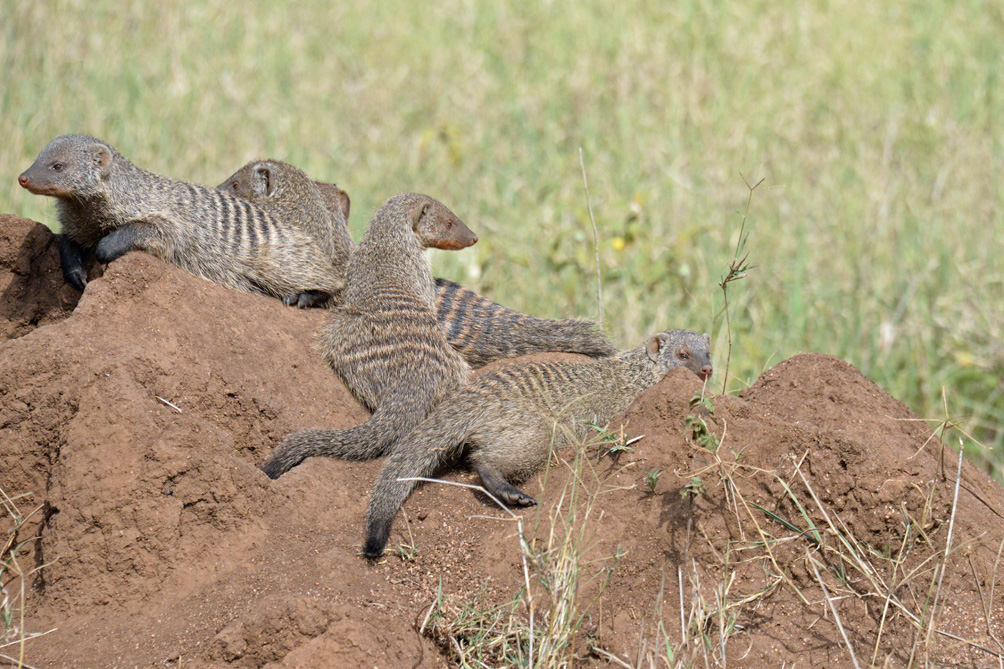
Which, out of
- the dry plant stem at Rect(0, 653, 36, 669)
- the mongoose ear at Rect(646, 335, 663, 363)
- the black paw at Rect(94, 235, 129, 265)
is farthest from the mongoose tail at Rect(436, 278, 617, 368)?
the dry plant stem at Rect(0, 653, 36, 669)

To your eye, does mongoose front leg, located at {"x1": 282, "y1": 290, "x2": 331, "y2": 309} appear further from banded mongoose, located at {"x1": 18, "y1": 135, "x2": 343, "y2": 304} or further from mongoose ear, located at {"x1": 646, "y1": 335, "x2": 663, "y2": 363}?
mongoose ear, located at {"x1": 646, "y1": 335, "x2": 663, "y2": 363}

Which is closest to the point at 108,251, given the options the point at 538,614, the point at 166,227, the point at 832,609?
the point at 166,227

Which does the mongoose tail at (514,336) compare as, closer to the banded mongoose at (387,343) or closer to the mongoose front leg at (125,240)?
the banded mongoose at (387,343)

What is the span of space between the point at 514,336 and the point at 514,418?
0.95 meters

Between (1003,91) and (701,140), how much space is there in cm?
203

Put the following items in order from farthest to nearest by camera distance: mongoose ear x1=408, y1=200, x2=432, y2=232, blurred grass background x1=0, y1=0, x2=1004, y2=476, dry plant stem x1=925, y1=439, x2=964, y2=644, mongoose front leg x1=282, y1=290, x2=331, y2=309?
blurred grass background x1=0, y1=0, x2=1004, y2=476 < mongoose ear x1=408, y1=200, x2=432, y2=232 < mongoose front leg x1=282, y1=290, x2=331, y2=309 < dry plant stem x1=925, y1=439, x2=964, y2=644

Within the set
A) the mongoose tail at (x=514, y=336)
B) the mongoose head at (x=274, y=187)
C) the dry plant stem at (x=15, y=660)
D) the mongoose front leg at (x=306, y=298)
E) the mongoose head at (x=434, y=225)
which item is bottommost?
the mongoose tail at (x=514, y=336)

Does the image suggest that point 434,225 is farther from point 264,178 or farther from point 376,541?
point 376,541

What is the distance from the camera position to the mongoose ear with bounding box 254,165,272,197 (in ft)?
14.2

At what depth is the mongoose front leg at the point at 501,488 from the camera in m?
2.72


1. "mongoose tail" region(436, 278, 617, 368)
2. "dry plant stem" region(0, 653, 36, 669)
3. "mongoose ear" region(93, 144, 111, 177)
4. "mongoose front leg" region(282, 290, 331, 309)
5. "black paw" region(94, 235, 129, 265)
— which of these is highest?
"mongoose ear" region(93, 144, 111, 177)

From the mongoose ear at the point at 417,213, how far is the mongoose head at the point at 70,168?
1278mm

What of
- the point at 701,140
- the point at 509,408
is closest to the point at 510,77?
the point at 701,140

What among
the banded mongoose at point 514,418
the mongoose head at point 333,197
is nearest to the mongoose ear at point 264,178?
the mongoose head at point 333,197
